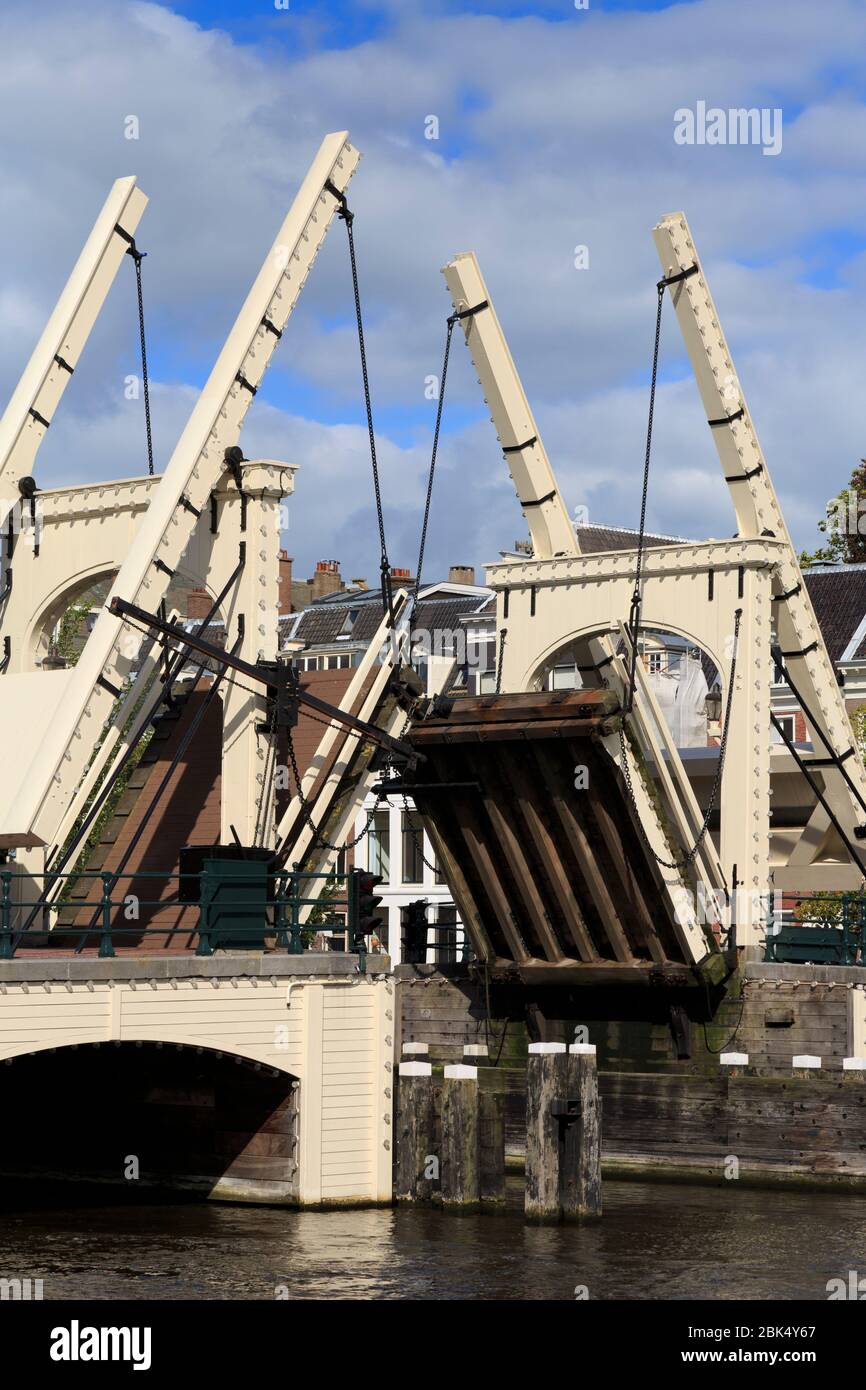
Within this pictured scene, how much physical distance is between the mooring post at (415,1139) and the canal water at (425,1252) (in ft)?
1.00

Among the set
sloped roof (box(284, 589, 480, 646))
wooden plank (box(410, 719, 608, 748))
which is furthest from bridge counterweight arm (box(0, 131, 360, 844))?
sloped roof (box(284, 589, 480, 646))

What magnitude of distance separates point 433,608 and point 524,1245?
50.2 metres

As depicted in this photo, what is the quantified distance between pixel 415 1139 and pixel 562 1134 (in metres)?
1.69

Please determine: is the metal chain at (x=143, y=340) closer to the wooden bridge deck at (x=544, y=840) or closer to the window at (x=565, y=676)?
the wooden bridge deck at (x=544, y=840)

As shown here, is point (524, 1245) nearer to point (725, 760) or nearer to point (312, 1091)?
point (312, 1091)

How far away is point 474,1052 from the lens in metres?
30.7

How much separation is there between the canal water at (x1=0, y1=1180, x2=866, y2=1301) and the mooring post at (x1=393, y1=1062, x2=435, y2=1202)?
0.30m

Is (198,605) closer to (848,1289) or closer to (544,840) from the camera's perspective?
(544,840)

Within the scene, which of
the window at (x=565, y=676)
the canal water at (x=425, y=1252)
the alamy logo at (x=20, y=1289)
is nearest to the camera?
the alamy logo at (x=20, y=1289)

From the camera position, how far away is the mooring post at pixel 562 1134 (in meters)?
24.8

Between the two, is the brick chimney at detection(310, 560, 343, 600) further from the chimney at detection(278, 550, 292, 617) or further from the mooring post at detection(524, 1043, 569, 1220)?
the mooring post at detection(524, 1043, 569, 1220)
